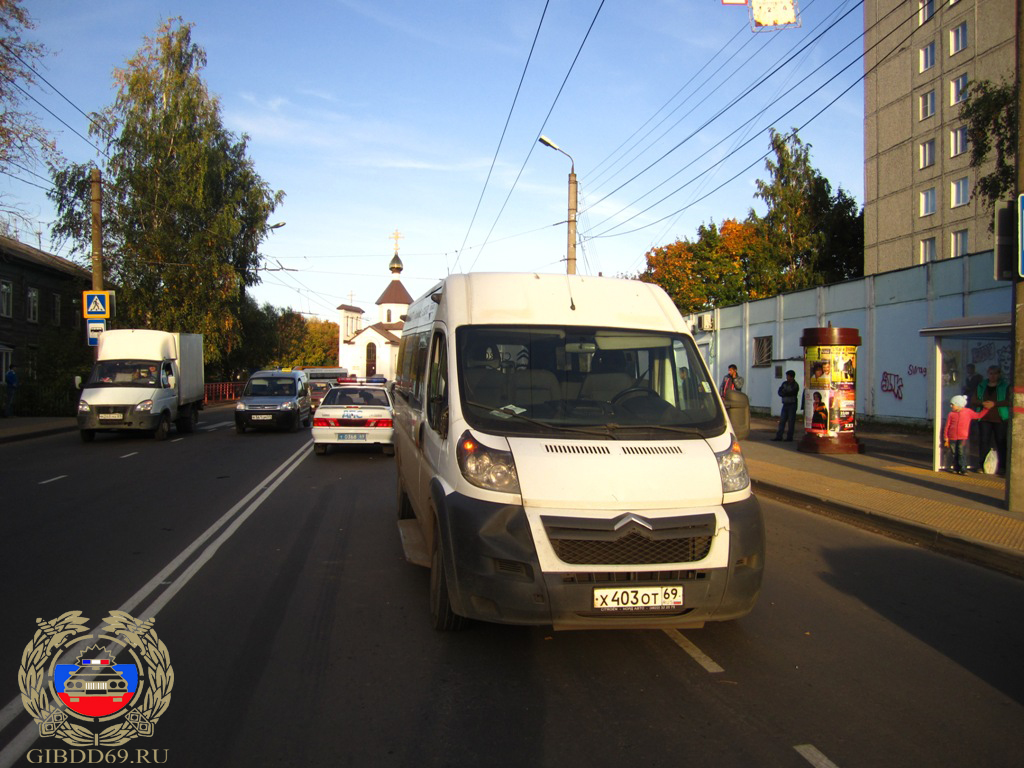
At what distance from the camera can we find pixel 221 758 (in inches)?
134

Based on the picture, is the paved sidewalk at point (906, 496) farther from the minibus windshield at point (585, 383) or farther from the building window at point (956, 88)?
the building window at point (956, 88)

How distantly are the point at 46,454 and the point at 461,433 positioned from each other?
1556cm

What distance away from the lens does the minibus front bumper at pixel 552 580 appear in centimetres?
418

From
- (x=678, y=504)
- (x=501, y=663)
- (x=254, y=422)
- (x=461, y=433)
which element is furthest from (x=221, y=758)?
(x=254, y=422)

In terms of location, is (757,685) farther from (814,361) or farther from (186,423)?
(186,423)

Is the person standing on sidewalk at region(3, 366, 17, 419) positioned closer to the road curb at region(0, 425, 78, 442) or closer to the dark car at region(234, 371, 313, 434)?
the road curb at region(0, 425, 78, 442)

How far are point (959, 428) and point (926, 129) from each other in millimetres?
31066

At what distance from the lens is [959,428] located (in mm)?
12164

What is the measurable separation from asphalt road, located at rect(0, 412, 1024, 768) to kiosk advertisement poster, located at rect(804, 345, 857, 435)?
309 inches

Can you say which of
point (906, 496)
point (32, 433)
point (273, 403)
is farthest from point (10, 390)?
point (906, 496)

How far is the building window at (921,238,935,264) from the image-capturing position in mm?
36938

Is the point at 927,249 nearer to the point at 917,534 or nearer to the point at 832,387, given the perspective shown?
the point at 832,387

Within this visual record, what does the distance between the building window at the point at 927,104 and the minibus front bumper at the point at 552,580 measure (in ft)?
131

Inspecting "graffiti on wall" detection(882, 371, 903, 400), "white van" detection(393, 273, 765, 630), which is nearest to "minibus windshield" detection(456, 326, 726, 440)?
"white van" detection(393, 273, 765, 630)
